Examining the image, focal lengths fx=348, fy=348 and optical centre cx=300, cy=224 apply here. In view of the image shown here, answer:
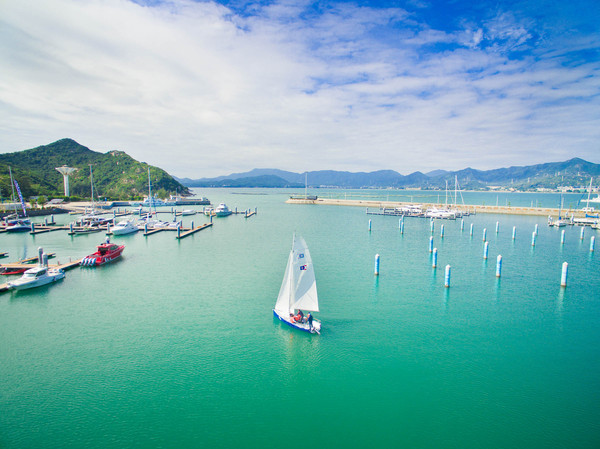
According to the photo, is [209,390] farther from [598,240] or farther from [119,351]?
[598,240]

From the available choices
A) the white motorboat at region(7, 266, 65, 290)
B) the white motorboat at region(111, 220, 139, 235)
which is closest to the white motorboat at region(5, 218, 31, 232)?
the white motorboat at region(111, 220, 139, 235)

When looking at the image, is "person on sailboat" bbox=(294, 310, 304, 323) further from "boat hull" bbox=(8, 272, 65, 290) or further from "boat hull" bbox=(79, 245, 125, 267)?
"boat hull" bbox=(79, 245, 125, 267)

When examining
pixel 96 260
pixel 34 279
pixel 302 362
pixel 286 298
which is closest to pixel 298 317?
pixel 286 298

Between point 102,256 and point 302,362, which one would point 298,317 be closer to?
point 302,362

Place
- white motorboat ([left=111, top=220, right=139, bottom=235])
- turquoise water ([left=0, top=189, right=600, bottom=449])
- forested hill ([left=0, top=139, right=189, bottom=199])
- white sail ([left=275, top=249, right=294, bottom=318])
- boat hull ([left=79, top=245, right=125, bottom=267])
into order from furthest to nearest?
forested hill ([left=0, top=139, right=189, bottom=199]), white motorboat ([left=111, top=220, right=139, bottom=235]), boat hull ([left=79, top=245, right=125, bottom=267]), white sail ([left=275, top=249, right=294, bottom=318]), turquoise water ([left=0, top=189, right=600, bottom=449])

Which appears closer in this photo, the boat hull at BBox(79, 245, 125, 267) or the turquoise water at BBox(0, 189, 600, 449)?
the turquoise water at BBox(0, 189, 600, 449)

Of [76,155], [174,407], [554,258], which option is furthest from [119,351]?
[76,155]

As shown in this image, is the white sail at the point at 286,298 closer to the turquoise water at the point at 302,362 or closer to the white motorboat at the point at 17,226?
the turquoise water at the point at 302,362

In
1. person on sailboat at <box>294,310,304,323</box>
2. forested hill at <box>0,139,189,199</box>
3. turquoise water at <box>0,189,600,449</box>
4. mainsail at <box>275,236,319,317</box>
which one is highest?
forested hill at <box>0,139,189,199</box>
